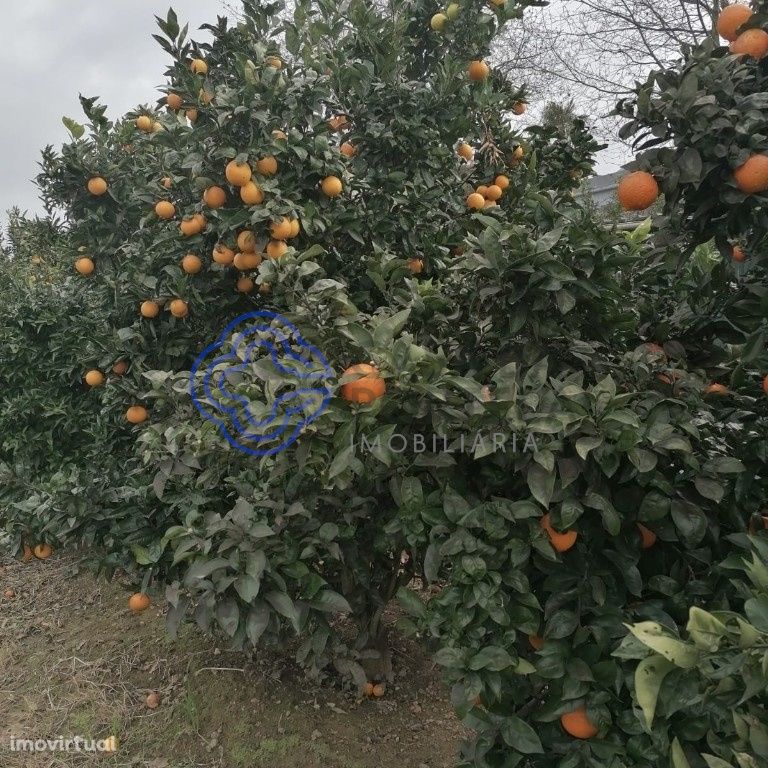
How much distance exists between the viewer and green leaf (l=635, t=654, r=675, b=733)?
849mm

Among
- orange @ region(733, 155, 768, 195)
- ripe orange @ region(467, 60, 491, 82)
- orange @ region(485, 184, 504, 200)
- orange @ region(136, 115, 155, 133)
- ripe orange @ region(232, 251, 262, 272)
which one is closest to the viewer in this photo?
orange @ region(733, 155, 768, 195)

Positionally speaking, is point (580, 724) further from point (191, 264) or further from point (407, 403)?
point (191, 264)

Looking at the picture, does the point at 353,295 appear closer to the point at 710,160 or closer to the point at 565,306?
the point at 565,306

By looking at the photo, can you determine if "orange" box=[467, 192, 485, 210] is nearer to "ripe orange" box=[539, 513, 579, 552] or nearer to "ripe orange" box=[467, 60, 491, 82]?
"ripe orange" box=[467, 60, 491, 82]

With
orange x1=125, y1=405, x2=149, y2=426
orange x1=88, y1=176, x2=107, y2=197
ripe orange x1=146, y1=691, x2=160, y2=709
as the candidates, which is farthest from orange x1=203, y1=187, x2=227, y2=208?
ripe orange x1=146, y1=691, x2=160, y2=709

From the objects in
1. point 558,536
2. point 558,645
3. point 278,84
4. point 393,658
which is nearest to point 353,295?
point 278,84

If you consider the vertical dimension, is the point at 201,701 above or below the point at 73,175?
below

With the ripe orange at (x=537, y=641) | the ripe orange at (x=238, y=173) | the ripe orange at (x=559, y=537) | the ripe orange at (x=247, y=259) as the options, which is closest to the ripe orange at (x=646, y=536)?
the ripe orange at (x=559, y=537)

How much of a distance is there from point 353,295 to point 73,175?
1.72 m

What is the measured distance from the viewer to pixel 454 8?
8.26ft

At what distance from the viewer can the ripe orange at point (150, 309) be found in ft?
7.61

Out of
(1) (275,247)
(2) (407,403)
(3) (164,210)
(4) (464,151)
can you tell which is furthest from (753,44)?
(3) (164,210)

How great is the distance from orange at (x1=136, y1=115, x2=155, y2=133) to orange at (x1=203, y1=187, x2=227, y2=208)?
1362 mm

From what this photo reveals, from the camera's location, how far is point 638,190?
1247mm
